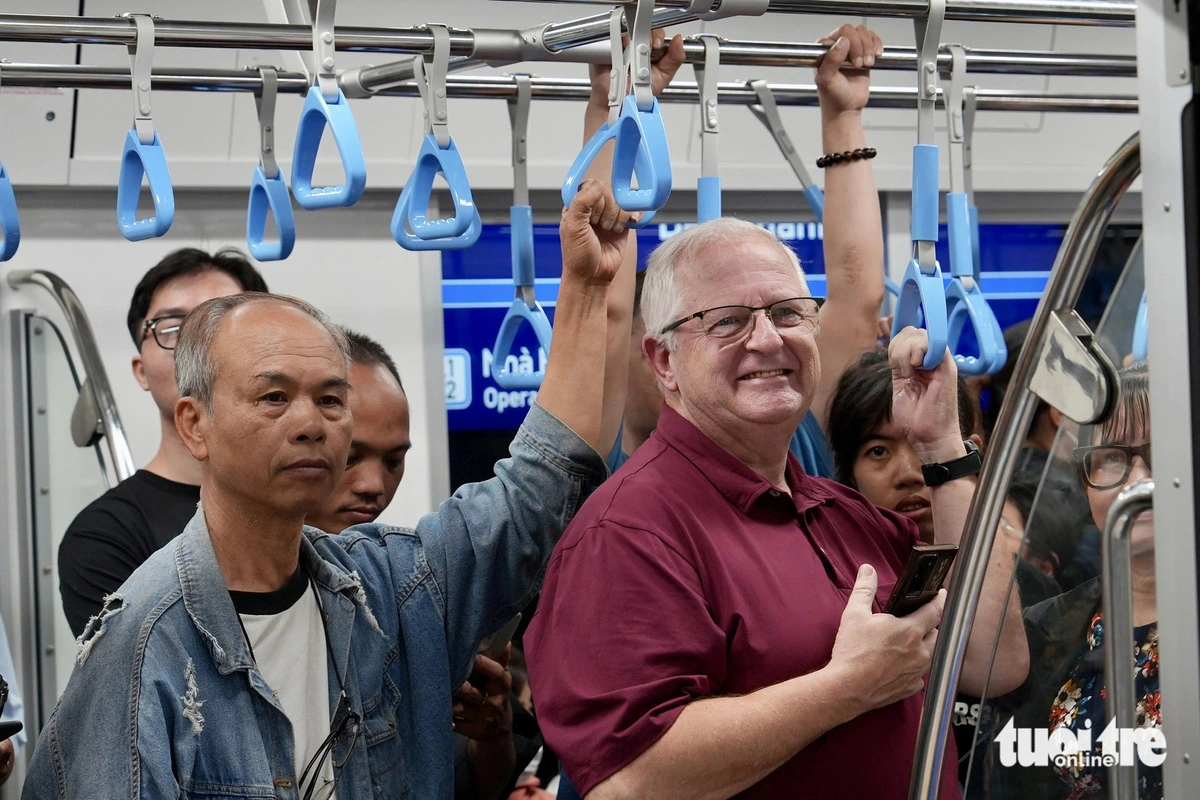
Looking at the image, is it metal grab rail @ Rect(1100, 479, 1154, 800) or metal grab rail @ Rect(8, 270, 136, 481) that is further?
metal grab rail @ Rect(8, 270, 136, 481)

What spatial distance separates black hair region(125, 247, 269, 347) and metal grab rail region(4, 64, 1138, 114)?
652 mm

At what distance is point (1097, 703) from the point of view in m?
1.54

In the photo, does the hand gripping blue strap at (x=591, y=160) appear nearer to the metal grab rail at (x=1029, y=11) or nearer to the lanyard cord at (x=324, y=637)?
the metal grab rail at (x=1029, y=11)

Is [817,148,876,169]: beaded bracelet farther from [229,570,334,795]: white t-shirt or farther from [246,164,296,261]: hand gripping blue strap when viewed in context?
[229,570,334,795]: white t-shirt

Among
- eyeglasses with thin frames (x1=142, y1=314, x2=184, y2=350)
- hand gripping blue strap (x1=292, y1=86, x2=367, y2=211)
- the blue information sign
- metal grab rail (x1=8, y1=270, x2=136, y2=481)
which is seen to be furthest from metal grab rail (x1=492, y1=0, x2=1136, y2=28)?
the blue information sign

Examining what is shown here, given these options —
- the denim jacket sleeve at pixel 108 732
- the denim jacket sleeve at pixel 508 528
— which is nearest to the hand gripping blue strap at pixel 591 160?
the denim jacket sleeve at pixel 508 528

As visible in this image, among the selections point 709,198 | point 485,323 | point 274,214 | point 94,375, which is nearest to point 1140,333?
point 709,198

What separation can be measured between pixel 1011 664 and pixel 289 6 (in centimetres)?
169

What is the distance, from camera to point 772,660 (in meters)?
1.79

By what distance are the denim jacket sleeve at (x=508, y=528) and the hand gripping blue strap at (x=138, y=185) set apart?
59cm

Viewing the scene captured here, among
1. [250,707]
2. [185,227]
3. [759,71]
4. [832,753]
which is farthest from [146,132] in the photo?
[759,71]

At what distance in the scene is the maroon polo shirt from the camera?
67.4 inches

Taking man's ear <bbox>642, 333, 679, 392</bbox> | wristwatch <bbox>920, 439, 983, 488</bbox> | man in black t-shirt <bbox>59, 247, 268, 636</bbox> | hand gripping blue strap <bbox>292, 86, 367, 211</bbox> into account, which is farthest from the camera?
man in black t-shirt <bbox>59, 247, 268, 636</bbox>

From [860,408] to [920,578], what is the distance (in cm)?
93
